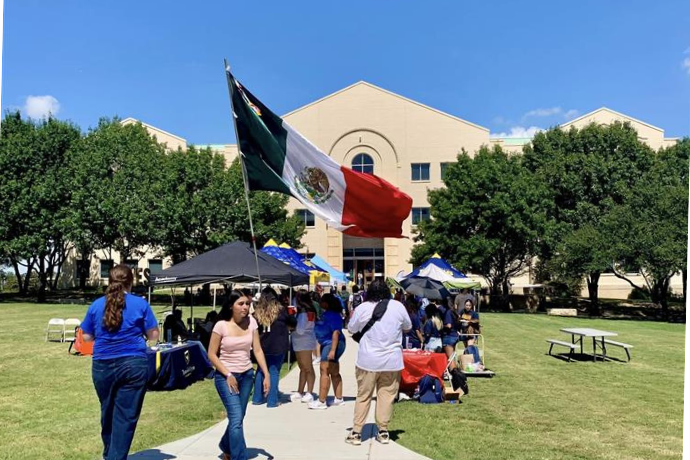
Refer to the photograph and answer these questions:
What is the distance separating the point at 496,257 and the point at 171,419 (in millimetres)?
37823

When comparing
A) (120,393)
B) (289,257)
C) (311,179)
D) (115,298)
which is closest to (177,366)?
(120,393)

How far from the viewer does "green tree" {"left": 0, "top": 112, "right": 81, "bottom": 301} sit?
1619 inches

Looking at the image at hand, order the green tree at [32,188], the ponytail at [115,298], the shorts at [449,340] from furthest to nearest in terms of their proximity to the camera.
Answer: the green tree at [32,188], the shorts at [449,340], the ponytail at [115,298]

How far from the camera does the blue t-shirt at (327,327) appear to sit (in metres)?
10.0

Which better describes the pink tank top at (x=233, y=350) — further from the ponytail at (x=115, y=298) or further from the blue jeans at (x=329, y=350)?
the blue jeans at (x=329, y=350)

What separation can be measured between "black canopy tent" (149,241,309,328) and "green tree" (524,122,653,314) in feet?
102

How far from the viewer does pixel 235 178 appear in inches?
1736

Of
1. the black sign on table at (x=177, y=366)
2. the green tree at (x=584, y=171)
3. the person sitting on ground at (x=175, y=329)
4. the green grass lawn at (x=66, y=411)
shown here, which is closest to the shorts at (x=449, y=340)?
the green grass lawn at (x=66, y=411)

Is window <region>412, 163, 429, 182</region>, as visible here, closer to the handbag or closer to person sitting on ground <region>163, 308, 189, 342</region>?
person sitting on ground <region>163, 308, 189, 342</region>

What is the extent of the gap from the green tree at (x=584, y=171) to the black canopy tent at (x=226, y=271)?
102ft

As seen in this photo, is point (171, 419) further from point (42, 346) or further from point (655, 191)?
point (655, 191)

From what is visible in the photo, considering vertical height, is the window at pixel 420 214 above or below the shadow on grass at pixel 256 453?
above

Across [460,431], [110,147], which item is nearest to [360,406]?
[460,431]

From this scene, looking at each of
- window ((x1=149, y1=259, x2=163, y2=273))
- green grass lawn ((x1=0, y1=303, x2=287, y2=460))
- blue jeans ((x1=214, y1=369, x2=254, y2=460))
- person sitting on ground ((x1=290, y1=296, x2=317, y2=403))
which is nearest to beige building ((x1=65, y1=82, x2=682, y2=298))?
window ((x1=149, y1=259, x2=163, y2=273))
